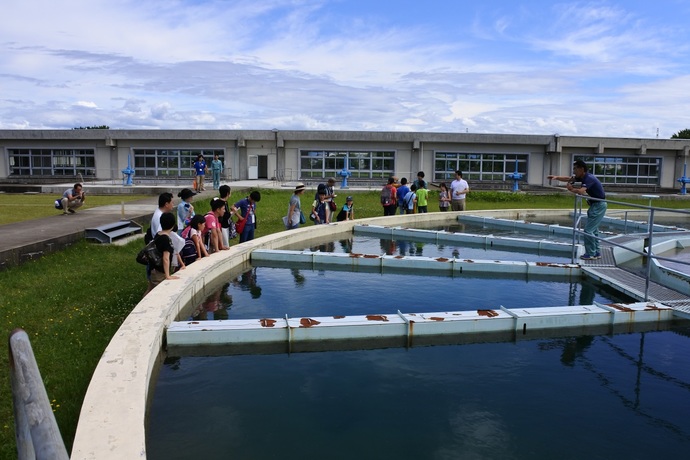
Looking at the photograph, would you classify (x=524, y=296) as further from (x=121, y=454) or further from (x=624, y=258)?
(x=121, y=454)

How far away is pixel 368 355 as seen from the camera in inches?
239

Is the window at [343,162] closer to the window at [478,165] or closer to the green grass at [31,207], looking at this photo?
the window at [478,165]

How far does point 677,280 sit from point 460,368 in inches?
205

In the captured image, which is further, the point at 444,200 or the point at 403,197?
the point at 444,200

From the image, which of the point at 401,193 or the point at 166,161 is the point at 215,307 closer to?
the point at 401,193

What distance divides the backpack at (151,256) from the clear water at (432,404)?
175 cm

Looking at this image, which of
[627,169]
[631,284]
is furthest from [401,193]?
[627,169]

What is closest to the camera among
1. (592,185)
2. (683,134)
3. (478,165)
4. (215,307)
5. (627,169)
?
(215,307)

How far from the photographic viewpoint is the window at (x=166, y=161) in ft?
114

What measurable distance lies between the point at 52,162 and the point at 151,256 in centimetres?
3281

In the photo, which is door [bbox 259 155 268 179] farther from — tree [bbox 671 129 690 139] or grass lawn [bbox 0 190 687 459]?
tree [bbox 671 129 690 139]

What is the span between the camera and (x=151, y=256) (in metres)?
7.11

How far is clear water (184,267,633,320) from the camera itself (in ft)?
25.2

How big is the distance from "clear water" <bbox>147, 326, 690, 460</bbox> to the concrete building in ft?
90.8
